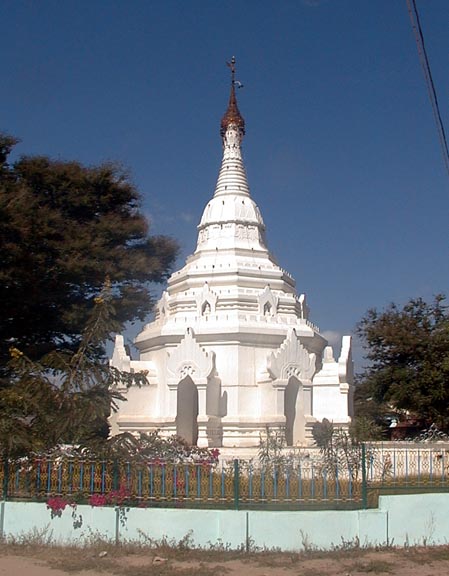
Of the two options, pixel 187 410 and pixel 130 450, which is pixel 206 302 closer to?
pixel 187 410

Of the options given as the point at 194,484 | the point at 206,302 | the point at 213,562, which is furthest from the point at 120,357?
the point at 213,562

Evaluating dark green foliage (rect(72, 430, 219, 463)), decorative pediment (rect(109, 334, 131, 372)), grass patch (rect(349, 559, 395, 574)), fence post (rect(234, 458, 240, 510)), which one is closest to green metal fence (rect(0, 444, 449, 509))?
fence post (rect(234, 458, 240, 510))

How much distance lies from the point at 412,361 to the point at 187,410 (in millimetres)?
8569

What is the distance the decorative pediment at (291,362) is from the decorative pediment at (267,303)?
1.87 metres

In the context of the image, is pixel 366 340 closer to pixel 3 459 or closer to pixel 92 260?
pixel 92 260

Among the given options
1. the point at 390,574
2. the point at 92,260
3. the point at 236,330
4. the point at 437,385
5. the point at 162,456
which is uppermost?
the point at 92,260

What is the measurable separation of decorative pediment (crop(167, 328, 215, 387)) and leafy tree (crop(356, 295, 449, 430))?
6.72 m

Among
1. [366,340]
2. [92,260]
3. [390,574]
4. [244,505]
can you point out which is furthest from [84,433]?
[366,340]

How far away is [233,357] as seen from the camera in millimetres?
24875

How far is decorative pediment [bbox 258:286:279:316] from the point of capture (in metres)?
26.2

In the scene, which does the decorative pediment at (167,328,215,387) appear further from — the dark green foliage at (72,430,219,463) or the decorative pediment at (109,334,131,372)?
the dark green foliage at (72,430,219,463)

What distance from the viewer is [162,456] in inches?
507

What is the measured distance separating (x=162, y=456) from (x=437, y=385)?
1389 centimetres

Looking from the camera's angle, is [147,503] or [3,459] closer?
[147,503]
